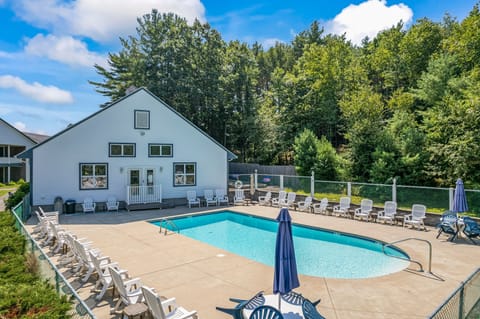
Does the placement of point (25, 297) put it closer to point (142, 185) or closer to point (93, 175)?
point (93, 175)

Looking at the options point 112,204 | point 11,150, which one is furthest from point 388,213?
point 11,150

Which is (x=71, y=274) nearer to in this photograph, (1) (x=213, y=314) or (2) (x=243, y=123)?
(1) (x=213, y=314)

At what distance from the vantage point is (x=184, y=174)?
1912cm

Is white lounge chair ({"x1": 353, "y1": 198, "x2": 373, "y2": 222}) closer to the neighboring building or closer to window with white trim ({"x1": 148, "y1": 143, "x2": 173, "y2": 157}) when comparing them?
window with white trim ({"x1": 148, "y1": 143, "x2": 173, "y2": 157})

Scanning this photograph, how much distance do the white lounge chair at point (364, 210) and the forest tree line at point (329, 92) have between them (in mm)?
4079

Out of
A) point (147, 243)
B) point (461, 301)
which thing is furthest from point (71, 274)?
point (461, 301)

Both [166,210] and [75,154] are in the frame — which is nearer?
[75,154]

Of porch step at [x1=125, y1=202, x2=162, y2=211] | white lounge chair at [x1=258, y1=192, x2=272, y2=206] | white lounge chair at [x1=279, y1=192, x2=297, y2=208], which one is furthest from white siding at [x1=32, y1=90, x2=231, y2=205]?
white lounge chair at [x1=279, y1=192, x2=297, y2=208]

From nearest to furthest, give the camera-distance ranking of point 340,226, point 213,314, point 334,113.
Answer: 1. point 213,314
2. point 340,226
3. point 334,113

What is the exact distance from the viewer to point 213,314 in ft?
18.6

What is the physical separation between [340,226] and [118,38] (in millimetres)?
32648

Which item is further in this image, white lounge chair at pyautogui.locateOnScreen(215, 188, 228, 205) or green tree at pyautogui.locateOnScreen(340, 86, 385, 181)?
green tree at pyautogui.locateOnScreen(340, 86, 385, 181)

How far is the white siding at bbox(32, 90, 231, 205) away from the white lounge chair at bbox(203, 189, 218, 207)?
63cm

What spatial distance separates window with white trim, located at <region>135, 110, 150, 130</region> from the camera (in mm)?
17522
